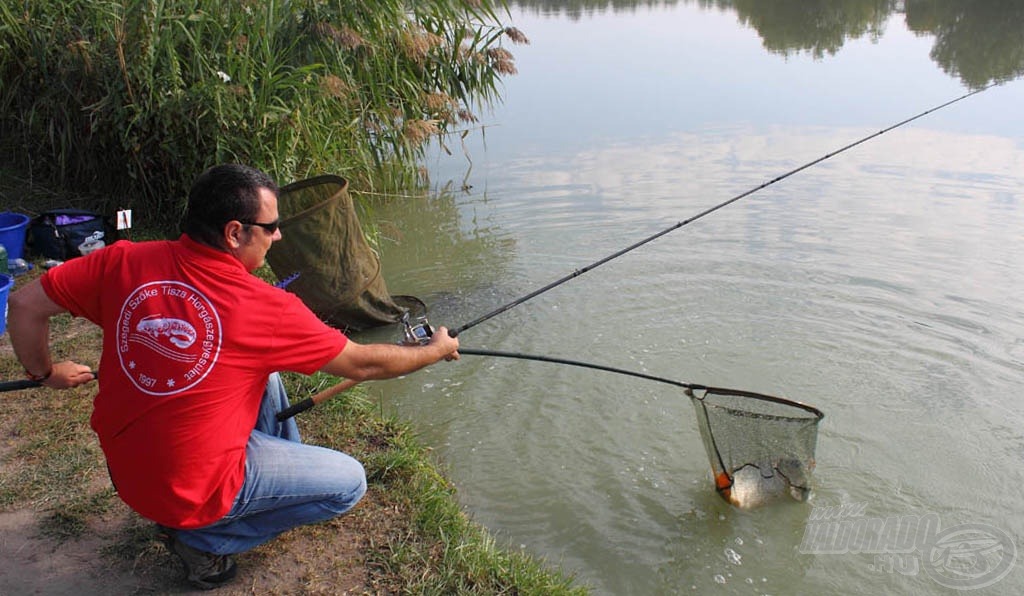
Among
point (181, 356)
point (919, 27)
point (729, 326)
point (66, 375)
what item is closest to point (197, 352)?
point (181, 356)

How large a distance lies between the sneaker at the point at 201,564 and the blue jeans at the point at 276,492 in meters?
0.04

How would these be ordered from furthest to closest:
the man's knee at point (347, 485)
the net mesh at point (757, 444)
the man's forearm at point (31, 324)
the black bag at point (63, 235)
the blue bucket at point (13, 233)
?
the black bag at point (63, 235) → the blue bucket at point (13, 233) → the net mesh at point (757, 444) → the man's knee at point (347, 485) → the man's forearm at point (31, 324)

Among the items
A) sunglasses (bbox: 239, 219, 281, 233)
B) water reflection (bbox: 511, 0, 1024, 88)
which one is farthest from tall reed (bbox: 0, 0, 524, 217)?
water reflection (bbox: 511, 0, 1024, 88)

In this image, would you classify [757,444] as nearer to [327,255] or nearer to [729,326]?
[729,326]

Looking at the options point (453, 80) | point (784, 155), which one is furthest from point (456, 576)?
point (784, 155)

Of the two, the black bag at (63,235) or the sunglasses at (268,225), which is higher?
the sunglasses at (268,225)

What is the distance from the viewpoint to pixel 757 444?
11.3 feet

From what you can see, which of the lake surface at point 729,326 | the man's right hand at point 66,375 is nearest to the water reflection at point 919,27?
the lake surface at point 729,326

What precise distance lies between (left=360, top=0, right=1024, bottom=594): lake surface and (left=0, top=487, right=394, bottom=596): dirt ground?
2.97 feet

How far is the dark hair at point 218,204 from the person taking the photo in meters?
2.24

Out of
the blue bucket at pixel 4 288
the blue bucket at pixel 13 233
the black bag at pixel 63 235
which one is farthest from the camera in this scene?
the black bag at pixel 63 235

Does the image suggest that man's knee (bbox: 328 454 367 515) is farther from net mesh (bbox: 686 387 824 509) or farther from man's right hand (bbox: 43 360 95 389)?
net mesh (bbox: 686 387 824 509)

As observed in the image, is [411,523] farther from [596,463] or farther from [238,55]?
[238,55]

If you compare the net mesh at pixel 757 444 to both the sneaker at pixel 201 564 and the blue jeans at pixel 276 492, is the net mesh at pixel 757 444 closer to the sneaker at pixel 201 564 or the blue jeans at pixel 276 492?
the blue jeans at pixel 276 492
